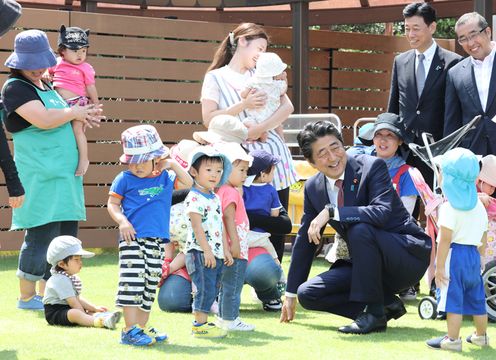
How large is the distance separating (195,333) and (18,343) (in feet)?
3.14

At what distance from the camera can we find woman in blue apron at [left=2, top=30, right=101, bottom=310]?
6.77 metres

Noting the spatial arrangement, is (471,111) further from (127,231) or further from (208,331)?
(127,231)

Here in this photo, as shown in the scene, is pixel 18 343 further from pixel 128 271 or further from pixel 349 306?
pixel 349 306

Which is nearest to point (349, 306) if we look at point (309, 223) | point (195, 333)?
point (309, 223)

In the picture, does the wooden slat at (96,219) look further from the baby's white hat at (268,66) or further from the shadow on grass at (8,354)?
the shadow on grass at (8,354)

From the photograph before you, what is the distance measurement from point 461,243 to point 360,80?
7.22 meters

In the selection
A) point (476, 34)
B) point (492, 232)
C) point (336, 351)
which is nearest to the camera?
point (336, 351)

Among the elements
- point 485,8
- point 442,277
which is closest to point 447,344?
point 442,277

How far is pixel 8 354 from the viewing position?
520 cm

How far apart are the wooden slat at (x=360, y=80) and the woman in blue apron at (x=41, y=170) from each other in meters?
5.80

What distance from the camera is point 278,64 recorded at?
23.6ft

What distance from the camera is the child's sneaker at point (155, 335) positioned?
5.55m

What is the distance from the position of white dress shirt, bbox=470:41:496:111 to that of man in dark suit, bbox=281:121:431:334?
4.51ft

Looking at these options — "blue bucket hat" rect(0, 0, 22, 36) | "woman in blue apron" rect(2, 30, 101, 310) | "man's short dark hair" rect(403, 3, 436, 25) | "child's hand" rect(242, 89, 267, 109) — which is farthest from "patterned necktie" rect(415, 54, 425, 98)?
"blue bucket hat" rect(0, 0, 22, 36)
